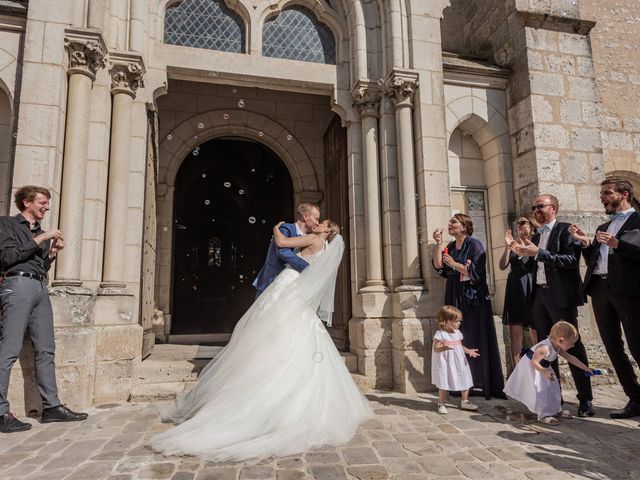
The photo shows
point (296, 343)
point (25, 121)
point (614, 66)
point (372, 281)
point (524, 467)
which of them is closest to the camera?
point (524, 467)

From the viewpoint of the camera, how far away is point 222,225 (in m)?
19.1

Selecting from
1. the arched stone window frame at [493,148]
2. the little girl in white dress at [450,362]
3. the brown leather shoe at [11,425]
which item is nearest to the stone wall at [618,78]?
the arched stone window frame at [493,148]

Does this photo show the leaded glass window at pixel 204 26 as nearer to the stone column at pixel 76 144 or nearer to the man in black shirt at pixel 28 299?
the stone column at pixel 76 144

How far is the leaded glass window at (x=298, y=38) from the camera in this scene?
225 inches

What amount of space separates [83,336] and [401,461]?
3.05 metres

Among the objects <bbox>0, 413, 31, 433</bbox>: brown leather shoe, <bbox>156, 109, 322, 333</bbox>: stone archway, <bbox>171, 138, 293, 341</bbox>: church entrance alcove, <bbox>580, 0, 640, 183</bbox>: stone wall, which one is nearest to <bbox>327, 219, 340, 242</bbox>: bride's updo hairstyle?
<bbox>0, 413, 31, 433</bbox>: brown leather shoe

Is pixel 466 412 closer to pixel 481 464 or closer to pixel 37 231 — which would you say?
pixel 481 464

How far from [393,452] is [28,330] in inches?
125

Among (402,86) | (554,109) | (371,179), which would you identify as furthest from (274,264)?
(554,109)

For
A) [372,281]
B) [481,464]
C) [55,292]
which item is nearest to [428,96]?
[372,281]

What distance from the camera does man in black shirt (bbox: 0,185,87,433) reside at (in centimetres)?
346

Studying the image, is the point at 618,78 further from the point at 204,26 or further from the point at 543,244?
the point at 204,26

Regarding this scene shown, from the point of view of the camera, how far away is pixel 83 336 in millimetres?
4023

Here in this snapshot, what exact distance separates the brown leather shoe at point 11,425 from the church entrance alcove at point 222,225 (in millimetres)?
6053
